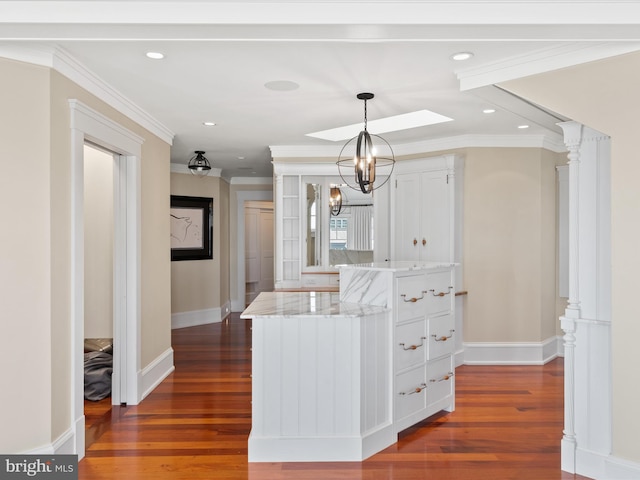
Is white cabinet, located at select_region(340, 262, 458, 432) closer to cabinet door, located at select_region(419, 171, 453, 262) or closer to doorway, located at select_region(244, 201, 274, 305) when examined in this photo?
cabinet door, located at select_region(419, 171, 453, 262)

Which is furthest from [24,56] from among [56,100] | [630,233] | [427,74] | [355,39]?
[630,233]

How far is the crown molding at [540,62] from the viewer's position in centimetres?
246

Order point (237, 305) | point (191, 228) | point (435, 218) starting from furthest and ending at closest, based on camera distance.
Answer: point (237, 305)
point (191, 228)
point (435, 218)

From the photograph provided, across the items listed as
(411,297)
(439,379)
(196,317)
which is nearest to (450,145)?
(411,297)

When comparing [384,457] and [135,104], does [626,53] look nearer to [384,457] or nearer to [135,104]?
[384,457]

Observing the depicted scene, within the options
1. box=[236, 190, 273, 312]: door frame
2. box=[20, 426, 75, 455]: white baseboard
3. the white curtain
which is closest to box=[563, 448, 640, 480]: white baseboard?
box=[20, 426, 75, 455]: white baseboard

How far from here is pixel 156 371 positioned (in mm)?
4375

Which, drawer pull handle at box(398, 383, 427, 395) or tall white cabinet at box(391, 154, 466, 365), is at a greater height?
tall white cabinet at box(391, 154, 466, 365)

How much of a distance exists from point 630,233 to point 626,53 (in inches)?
35.9

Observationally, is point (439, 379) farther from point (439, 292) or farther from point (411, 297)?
point (411, 297)

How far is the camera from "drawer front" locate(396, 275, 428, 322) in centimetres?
309

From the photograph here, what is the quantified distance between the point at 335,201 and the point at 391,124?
3.95 ft

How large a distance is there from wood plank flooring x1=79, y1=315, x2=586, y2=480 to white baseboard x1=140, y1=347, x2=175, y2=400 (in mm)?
74

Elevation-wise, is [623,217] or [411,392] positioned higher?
[623,217]
